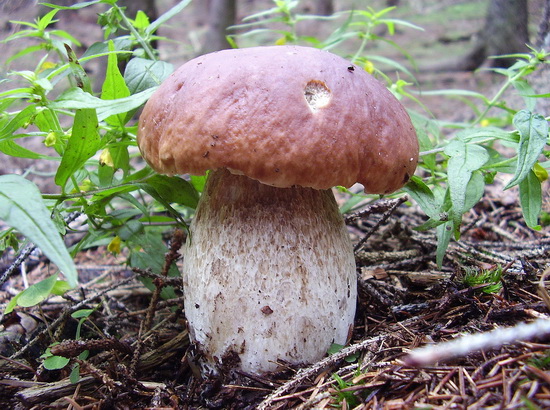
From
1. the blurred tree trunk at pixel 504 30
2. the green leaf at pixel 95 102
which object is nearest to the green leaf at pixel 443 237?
the green leaf at pixel 95 102

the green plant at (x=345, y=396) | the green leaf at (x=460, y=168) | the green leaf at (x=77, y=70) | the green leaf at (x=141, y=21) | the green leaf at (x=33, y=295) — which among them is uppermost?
the green leaf at (x=141, y=21)

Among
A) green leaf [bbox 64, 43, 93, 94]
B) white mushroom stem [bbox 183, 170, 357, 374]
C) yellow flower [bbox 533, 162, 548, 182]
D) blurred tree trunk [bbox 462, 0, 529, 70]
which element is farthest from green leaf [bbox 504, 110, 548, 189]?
blurred tree trunk [bbox 462, 0, 529, 70]

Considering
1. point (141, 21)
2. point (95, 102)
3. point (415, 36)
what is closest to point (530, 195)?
point (95, 102)

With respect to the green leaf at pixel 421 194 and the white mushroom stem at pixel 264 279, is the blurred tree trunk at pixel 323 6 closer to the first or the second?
the green leaf at pixel 421 194

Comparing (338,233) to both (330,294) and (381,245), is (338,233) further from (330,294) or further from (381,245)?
(381,245)

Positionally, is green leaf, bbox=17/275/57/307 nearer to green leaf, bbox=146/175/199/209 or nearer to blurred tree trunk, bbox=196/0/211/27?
green leaf, bbox=146/175/199/209

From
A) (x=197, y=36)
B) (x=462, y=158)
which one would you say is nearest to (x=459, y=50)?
(x=197, y=36)
